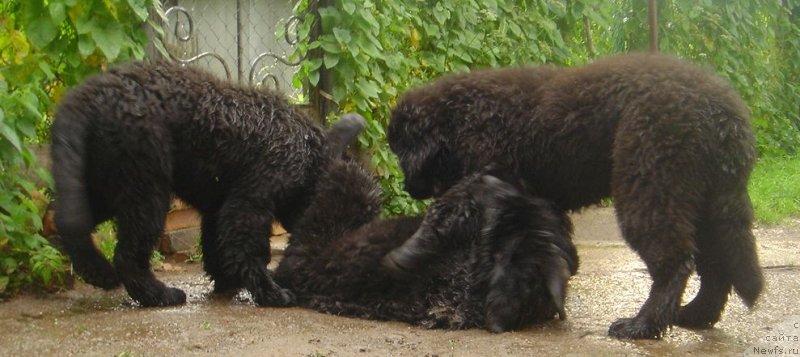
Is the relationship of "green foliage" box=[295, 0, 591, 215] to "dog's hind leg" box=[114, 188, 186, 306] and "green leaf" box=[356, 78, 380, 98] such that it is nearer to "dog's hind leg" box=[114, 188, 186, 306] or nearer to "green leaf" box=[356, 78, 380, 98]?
"green leaf" box=[356, 78, 380, 98]

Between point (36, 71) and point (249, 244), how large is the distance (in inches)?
55.3

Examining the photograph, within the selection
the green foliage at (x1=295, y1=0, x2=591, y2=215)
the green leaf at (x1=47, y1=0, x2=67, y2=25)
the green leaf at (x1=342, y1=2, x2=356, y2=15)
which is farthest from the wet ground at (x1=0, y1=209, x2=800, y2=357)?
the green leaf at (x1=342, y1=2, x2=356, y2=15)

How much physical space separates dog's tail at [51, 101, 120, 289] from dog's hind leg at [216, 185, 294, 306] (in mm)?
584

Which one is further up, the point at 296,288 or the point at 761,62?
the point at 761,62

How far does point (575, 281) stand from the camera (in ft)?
18.0

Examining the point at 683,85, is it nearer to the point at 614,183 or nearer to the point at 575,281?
the point at 614,183

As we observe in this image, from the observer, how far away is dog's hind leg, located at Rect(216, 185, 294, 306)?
4.77 metres

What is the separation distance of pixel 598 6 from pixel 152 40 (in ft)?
15.1

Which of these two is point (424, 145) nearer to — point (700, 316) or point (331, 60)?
point (700, 316)

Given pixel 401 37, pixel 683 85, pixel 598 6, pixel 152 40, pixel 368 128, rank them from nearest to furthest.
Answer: pixel 683 85 → pixel 152 40 → pixel 368 128 → pixel 401 37 → pixel 598 6

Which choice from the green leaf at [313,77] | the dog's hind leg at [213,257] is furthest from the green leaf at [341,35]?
the dog's hind leg at [213,257]

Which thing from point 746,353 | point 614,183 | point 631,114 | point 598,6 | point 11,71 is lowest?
point 746,353

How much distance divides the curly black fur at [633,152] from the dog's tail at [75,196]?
1.39 meters

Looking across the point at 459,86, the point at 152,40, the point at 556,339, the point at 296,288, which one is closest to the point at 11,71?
the point at 152,40
